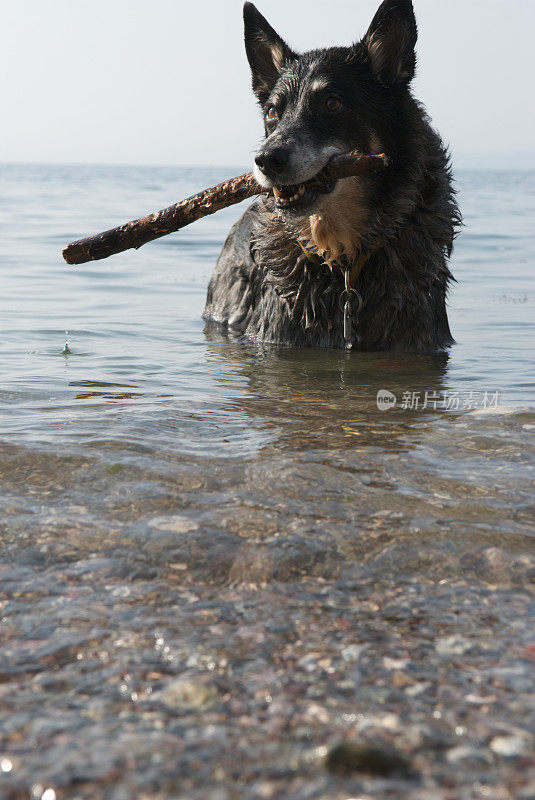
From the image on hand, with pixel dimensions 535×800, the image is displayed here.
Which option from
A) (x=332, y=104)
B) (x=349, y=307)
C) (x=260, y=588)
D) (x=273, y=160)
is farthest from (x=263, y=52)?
(x=260, y=588)

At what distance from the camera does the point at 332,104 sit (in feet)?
17.2

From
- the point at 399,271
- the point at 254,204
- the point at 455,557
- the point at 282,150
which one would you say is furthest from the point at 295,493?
the point at 254,204

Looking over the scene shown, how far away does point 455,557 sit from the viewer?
7.80ft

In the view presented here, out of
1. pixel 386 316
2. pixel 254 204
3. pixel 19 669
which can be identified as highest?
pixel 254 204

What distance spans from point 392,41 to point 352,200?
3.54 feet

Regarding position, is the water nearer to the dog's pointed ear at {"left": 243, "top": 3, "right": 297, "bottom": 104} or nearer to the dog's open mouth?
the dog's open mouth

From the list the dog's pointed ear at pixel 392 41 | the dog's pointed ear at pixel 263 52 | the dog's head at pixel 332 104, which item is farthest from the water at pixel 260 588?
the dog's pointed ear at pixel 263 52

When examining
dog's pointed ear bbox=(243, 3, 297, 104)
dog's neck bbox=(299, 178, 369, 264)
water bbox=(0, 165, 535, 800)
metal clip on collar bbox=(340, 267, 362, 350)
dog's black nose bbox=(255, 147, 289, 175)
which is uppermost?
dog's pointed ear bbox=(243, 3, 297, 104)

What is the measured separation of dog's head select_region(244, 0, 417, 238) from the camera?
5031mm

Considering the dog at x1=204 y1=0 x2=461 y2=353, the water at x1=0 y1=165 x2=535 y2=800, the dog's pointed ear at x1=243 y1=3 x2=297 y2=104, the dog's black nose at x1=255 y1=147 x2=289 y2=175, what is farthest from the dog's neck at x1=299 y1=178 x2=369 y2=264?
the water at x1=0 y1=165 x2=535 y2=800

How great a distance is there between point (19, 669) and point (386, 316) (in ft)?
15.0

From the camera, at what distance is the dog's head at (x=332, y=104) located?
5.03 m

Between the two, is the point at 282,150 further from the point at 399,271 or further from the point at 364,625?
the point at 364,625

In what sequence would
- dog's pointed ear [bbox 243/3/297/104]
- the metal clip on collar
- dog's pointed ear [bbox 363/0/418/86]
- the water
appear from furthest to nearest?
the metal clip on collar, dog's pointed ear [bbox 243/3/297/104], dog's pointed ear [bbox 363/0/418/86], the water
